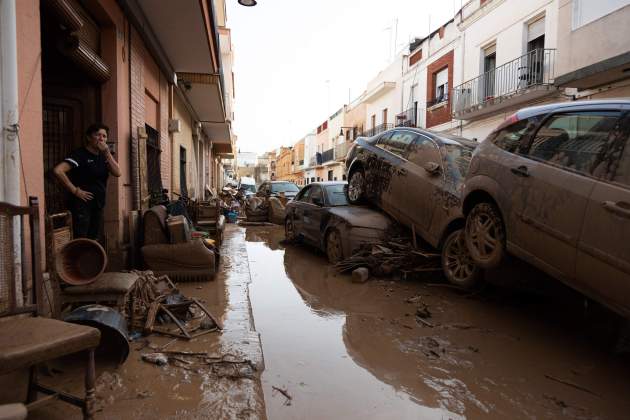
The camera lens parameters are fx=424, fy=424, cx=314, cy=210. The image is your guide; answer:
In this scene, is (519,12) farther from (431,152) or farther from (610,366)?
(610,366)

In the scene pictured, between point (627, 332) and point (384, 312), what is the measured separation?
2226 millimetres

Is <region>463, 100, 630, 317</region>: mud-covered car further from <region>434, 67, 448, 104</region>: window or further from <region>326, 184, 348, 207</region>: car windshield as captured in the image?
<region>434, 67, 448, 104</region>: window

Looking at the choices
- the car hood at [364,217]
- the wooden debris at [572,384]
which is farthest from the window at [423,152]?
the wooden debris at [572,384]

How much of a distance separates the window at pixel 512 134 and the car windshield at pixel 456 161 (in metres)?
1.05

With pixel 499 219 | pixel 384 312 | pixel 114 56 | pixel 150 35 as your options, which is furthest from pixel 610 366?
pixel 150 35

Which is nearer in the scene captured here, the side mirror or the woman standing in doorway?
the woman standing in doorway

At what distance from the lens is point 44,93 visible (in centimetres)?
508

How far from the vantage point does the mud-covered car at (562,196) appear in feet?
9.70

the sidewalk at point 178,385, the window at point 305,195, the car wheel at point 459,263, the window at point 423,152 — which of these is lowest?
the sidewalk at point 178,385

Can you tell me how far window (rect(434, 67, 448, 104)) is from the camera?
1812 cm

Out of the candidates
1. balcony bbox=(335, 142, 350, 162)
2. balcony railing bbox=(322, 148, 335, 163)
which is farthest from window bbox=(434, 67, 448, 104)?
balcony railing bbox=(322, 148, 335, 163)

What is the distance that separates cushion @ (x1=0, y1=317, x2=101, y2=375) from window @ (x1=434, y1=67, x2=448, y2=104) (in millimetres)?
18030

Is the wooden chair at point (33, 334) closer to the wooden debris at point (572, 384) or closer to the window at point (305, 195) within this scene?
the wooden debris at point (572, 384)

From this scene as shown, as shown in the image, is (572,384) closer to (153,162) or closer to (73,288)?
(73,288)
